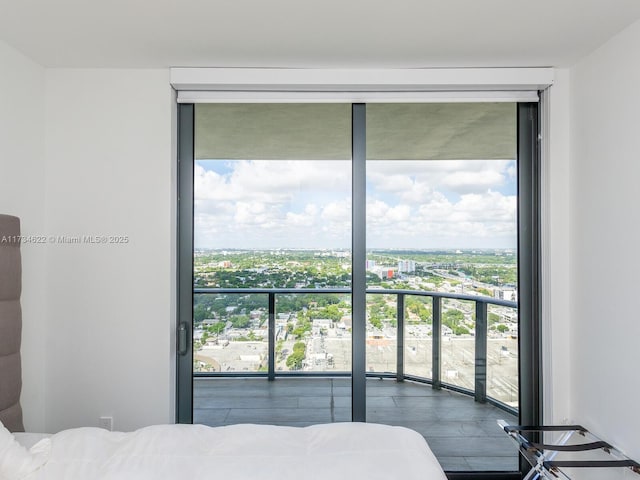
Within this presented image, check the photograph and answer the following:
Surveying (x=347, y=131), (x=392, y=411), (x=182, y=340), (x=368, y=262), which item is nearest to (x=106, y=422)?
(x=182, y=340)

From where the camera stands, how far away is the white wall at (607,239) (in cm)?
211

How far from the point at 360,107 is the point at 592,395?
213 centimetres

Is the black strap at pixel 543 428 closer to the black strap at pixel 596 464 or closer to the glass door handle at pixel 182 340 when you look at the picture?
the black strap at pixel 596 464

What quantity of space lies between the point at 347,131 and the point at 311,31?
0.74m

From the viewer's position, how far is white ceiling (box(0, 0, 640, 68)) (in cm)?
195

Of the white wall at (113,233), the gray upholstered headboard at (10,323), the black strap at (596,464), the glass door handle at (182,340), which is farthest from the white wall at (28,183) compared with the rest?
the black strap at (596,464)

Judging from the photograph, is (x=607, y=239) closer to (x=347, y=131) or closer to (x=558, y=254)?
(x=558, y=254)

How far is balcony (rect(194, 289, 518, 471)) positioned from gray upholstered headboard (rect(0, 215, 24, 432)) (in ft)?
3.14

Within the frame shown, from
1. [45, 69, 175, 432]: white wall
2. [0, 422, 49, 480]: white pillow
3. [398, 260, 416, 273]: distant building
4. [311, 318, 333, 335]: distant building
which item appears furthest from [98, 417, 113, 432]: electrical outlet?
[398, 260, 416, 273]: distant building

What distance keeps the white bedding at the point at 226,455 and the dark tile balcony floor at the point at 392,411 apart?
3.02 ft

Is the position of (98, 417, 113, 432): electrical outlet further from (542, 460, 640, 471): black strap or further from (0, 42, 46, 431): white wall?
(542, 460, 640, 471): black strap

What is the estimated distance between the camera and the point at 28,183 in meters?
2.53

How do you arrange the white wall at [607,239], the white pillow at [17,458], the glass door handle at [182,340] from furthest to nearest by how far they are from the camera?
1. the glass door handle at [182,340]
2. the white wall at [607,239]
3. the white pillow at [17,458]

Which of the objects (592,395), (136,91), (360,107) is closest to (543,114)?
(360,107)
